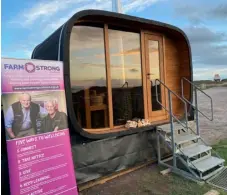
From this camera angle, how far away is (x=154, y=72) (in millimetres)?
4914

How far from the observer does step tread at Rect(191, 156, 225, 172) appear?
147 inches

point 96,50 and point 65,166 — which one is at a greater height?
point 96,50

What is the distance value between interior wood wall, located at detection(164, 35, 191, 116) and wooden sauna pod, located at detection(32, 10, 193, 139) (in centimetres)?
2

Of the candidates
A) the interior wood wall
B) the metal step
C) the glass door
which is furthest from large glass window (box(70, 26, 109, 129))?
the interior wood wall

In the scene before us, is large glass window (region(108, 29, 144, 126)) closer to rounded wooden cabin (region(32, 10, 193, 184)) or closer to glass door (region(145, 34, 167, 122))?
rounded wooden cabin (region(32, 10, 193, 184))

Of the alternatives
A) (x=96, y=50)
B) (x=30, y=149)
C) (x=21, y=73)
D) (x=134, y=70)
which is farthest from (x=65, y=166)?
(x=134, y=70)

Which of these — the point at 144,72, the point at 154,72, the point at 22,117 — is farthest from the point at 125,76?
the point at 22,117

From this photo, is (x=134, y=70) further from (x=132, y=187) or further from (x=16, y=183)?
(x=16, y=183)

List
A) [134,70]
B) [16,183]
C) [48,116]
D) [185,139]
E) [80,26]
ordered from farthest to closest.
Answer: [134,70]
[185,139]
[80,26]
[48,116]
[16,183]

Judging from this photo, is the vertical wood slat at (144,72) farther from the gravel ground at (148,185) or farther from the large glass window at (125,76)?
the gravel ground at (148,185)

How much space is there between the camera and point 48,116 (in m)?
2.85

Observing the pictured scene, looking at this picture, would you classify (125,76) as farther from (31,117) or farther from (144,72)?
(31,117)

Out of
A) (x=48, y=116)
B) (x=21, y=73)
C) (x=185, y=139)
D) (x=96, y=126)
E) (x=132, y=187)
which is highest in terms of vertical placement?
(x=21, y=73)

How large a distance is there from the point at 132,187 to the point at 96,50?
219 centimetres
